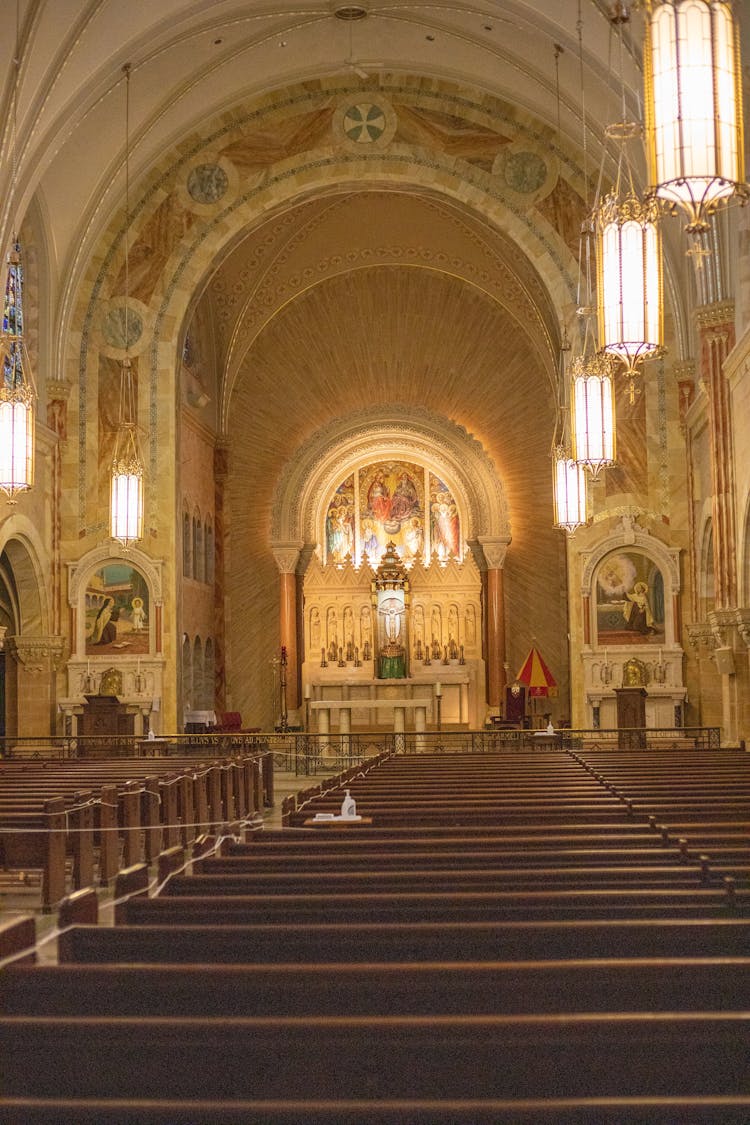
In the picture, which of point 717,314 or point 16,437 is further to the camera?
point 717,314

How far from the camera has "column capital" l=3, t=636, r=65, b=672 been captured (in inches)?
956

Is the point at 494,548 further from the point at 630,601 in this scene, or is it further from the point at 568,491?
the point at 568,491

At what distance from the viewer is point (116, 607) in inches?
991

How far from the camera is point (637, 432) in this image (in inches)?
979

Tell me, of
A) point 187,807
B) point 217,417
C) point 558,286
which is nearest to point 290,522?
point 217,417

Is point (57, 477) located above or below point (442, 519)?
below

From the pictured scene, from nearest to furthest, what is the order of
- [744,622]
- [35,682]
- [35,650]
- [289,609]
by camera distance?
[744,622], [35,650], [35,682], [289,609]

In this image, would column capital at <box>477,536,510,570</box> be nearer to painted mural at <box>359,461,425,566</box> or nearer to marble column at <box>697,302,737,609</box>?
painted mural at <box>359,461,425,566</box>

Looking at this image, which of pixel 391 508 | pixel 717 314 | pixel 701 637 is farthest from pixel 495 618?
pixel 717 314

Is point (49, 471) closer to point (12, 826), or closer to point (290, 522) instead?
point (290, 522)

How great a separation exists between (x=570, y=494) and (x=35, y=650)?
10.8 m

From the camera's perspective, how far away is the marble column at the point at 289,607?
100 ft

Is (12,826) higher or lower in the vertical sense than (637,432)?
lower

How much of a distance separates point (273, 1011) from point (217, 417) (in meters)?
28.3
